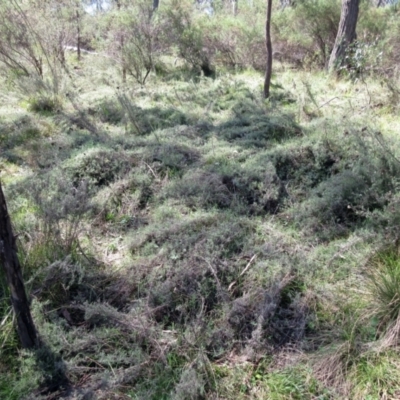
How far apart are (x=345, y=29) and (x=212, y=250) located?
236 inches

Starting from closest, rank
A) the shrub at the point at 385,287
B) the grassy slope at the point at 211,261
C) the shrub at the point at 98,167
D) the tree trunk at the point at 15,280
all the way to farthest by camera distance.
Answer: the tree trunk at the point at 15,280 < the grassy slope at the point at 211,261 < the shrub at the point at 385,287 < the shrub at the point at 98,167

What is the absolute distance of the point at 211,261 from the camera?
2.58 meters

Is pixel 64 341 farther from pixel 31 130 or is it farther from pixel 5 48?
pixel 5 48

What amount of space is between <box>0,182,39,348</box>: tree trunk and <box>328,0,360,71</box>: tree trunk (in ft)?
20.7

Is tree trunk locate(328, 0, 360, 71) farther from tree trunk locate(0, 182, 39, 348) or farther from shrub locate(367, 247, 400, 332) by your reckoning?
tree trunk locate(0, 182, 39, 348)

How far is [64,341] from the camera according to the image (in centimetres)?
214

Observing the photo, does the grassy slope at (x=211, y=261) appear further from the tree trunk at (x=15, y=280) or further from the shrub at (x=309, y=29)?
the shrub at (x=309, y=29)

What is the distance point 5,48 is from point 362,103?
720 centimetres

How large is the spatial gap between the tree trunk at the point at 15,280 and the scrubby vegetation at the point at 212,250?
0.36ft

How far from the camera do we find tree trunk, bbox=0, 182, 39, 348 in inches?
69.5

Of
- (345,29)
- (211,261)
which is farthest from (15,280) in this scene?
(345,29)

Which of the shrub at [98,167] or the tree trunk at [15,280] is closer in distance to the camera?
the tree trunk at [15,280]

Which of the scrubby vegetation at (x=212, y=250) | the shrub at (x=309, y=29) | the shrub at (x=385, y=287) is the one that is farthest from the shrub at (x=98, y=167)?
the shrub at (x=309, y=29)

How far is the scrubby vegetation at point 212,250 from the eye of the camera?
2.01 metres
